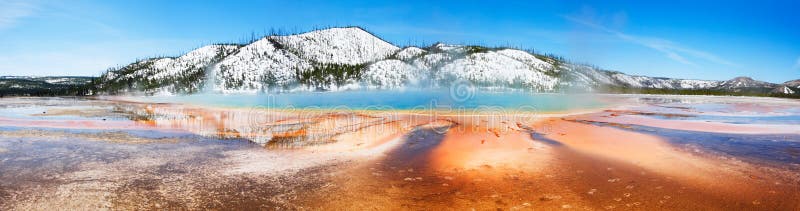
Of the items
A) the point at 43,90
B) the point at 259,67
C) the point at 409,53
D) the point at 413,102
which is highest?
the point at 409,53

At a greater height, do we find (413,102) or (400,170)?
(413,102)

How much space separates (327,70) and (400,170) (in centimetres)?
13016

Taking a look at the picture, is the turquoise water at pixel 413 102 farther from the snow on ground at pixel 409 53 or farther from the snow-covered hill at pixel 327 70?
the snow on ground at pixel 409 53

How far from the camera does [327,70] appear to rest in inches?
5349

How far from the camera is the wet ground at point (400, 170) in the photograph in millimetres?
6629

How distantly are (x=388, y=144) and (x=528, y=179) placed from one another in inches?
211

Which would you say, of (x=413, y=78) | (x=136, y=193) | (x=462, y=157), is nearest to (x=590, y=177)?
(x=462, y=157)

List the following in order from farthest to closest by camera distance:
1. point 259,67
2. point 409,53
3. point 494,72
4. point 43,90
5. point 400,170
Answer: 1. point 409,53
2. point 494,72
3. point 259,67
4. point 43,90
5. point 400,170

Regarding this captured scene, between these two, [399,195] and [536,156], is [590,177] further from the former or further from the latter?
A: [399,195]

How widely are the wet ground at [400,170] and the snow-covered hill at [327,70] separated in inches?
4037

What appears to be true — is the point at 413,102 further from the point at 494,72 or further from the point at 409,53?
the point at 409,53

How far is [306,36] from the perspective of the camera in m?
172

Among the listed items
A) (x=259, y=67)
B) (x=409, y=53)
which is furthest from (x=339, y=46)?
(x=259, y=67)

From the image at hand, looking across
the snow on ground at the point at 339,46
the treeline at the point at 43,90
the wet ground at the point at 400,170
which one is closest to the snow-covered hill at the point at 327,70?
the snow on ground at the point at 339,46
